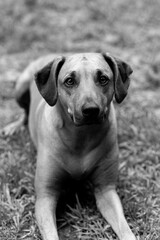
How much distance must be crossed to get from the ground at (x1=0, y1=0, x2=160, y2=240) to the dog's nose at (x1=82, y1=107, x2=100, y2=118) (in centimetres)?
91

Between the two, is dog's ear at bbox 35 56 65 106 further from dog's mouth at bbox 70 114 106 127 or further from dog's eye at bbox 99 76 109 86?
dog's eye at bbox 99 76 109 86

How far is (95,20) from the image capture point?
8.48 metres

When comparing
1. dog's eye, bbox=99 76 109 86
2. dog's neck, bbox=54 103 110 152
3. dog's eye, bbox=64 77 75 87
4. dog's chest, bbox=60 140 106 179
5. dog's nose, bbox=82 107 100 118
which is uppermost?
dog's eye, bbox=64 77 75 87

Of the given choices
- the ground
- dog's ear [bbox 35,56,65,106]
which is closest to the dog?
dog's ear [bbox 35,56,65,106]

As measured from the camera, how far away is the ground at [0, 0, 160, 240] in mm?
3955

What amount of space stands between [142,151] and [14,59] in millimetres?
2996

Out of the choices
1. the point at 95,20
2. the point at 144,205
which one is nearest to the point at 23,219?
the point at 144,205

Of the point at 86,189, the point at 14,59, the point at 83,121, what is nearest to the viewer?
the point at 83,121

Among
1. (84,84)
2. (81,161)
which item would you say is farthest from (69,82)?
(81,161)

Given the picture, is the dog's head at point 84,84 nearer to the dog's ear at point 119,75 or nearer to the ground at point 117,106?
the dog's ear at point 119,75

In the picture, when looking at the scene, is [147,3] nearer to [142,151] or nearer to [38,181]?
[142,151]

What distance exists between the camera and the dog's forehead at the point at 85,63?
3.67 metres

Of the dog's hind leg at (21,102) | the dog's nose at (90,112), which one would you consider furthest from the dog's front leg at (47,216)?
the dog's hind leg at (21,102)

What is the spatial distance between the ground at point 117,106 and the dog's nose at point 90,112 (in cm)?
91
